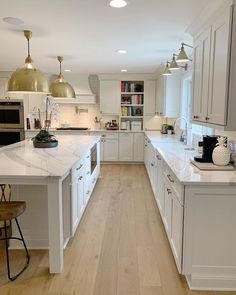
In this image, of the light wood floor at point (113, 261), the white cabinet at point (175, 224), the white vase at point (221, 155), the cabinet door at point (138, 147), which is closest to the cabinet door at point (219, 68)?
the white vase at point (221, 155)

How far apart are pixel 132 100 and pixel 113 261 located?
5.29 meters

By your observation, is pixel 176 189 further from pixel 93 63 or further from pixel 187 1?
pixel 93 63

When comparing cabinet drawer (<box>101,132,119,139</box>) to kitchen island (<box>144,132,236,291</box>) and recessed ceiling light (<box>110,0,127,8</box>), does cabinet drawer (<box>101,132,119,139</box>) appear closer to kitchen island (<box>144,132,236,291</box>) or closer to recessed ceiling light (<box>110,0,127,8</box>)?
recessed ceiling light (<box>110,0,127,8</box>)

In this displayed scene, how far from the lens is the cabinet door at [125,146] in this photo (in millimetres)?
7051

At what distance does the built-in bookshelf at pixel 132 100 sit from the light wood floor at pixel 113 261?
3.67 metres

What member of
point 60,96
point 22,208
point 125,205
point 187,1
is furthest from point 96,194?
point 187,1

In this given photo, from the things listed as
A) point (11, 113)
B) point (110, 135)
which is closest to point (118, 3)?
point (110, 135)

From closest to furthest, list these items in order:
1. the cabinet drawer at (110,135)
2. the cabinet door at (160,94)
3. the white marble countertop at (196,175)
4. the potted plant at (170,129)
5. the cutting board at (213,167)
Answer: the white marble countertop at (196,175) < the cutting board at (213,167) < the cabinet door at (160,94) < the potted plant at (170,129) < the cabinet drawer at (110,135)

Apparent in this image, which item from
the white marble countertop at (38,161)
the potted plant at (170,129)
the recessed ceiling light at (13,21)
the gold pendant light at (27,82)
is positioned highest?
the recessed ceiling light at (13,21)

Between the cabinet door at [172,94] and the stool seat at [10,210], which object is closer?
the stool seat at [10,210]

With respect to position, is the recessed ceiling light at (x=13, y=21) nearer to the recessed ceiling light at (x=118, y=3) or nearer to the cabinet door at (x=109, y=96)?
the recessed ceiling light at (x=118, y=3)

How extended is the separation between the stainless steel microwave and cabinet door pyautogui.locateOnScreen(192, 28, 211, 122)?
4.83 m

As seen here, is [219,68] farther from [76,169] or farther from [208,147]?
[76,169]

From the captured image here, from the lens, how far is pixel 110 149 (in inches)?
279
